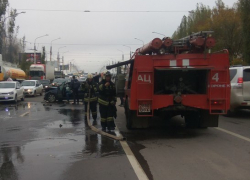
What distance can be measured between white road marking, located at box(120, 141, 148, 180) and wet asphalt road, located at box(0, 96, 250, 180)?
9cm

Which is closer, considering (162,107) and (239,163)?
(239,163)

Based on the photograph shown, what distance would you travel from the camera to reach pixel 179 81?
912 centimetres

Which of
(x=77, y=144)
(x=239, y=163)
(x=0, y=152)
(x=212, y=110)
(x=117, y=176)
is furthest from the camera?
(x=212, y=110)

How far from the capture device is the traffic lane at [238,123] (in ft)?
32.4

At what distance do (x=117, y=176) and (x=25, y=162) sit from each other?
2.05 m

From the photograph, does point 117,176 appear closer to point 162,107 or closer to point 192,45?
point 162,107

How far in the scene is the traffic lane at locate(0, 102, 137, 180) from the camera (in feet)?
18.9

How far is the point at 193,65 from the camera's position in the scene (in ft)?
27.6

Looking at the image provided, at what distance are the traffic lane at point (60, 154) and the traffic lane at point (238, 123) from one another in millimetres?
4030

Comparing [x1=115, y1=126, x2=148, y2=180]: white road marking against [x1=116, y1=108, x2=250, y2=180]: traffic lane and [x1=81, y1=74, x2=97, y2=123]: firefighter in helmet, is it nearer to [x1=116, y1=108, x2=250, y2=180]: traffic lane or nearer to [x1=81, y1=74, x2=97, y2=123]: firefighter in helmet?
[x1=116, y1=108, x2=250, y2=180]: traffic lane

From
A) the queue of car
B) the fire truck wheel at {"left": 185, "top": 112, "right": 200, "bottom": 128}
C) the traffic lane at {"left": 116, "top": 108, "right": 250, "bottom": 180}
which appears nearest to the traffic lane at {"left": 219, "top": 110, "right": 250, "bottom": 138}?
the queue of car

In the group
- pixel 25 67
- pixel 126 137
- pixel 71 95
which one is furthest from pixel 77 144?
pixel 25 67

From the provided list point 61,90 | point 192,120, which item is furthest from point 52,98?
point 192,120

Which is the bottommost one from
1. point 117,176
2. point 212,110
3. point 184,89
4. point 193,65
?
point 117,176
